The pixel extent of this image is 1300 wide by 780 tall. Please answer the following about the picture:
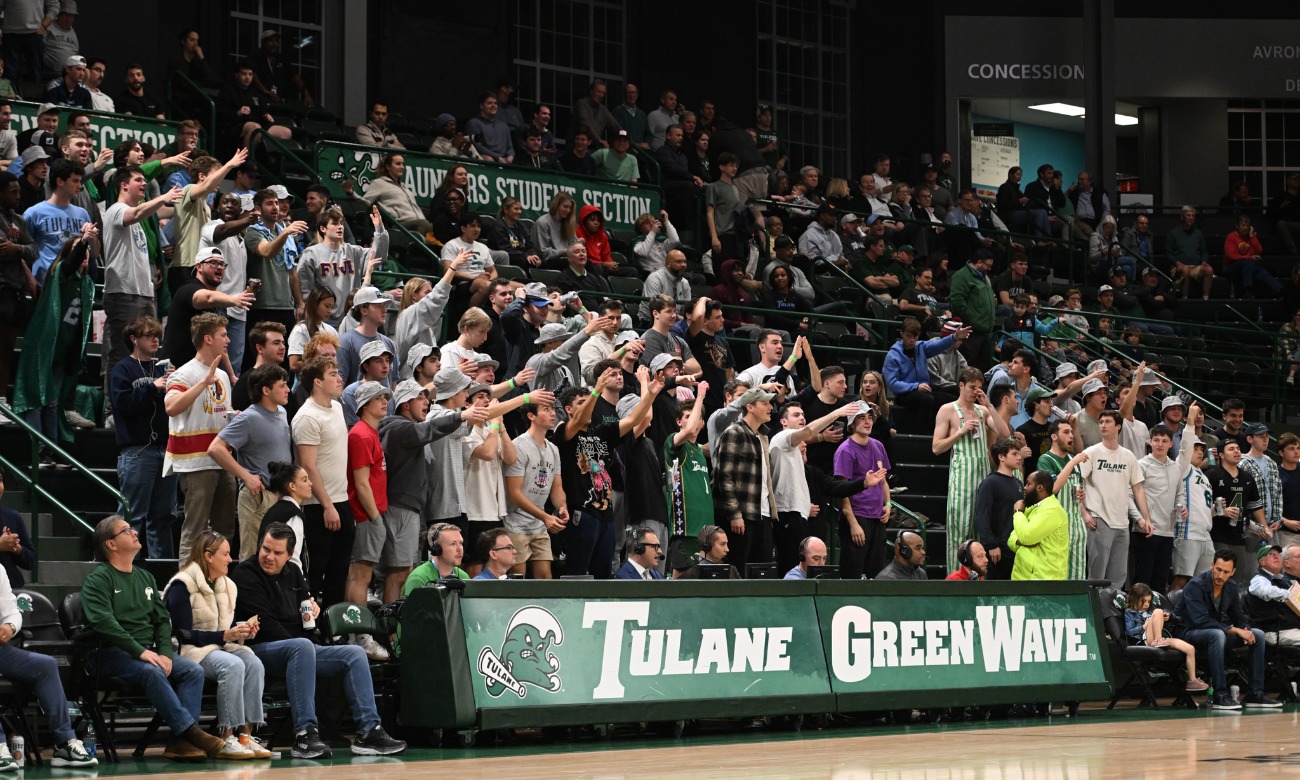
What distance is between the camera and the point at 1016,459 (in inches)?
565

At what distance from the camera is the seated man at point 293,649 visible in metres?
9.86

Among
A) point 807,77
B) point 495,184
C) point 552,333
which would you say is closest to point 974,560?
point 552,333

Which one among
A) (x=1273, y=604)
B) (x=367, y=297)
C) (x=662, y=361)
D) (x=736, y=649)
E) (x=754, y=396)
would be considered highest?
(x=367, y=297)

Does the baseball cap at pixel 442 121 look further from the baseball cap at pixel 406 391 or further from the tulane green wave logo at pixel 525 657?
the tulane green wave logo at pixel 525 657

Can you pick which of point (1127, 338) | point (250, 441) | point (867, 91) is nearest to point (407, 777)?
point (250, 441)

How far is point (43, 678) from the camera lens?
9.08 metres

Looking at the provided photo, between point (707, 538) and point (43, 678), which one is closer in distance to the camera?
point (43, 678)

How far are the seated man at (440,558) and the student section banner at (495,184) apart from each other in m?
7.88

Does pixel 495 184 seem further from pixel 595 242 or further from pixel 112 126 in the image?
pixel 112 126

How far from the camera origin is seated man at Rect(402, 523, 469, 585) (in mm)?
10664

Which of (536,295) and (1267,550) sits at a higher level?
(536,295)

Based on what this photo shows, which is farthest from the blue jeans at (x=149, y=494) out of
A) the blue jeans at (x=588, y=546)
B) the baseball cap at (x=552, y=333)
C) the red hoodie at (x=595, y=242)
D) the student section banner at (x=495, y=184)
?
the red hoodie at (x=595, y=242)

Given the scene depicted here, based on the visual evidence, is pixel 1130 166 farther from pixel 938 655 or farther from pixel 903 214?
pixel 938 655

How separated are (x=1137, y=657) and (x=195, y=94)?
11081 millimetres
